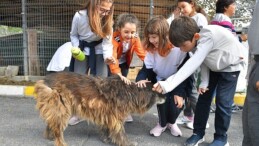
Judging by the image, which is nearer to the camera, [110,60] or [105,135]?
[105,135]

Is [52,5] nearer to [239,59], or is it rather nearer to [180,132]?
[180,132]

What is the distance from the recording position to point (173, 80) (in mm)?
3188

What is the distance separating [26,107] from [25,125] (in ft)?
3.27

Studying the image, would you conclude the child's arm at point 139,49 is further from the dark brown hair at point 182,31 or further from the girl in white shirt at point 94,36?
the dark brown hair at point 182,31

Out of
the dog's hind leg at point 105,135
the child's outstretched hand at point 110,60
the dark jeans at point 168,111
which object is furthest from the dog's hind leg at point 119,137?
the child's outstretched hand at point 110,60

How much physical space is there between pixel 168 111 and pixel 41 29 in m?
4.42

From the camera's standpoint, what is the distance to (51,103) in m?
3.46

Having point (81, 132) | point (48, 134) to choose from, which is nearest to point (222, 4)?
point (81, 132)

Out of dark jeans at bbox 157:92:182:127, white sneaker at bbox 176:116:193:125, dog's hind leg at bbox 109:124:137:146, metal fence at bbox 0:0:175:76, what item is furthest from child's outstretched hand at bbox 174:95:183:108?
metal fence at bbox 0:0:175:76

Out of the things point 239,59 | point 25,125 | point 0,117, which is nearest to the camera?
point 239,59

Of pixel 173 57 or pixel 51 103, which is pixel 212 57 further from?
pixel 51 103

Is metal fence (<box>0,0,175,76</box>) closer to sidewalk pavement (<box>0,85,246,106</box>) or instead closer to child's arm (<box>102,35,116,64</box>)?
sidewalk pavement (<box>0,85,246,106</box>)

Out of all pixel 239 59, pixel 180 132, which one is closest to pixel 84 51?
pixel 180 132

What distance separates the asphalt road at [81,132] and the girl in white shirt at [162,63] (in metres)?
0.18
